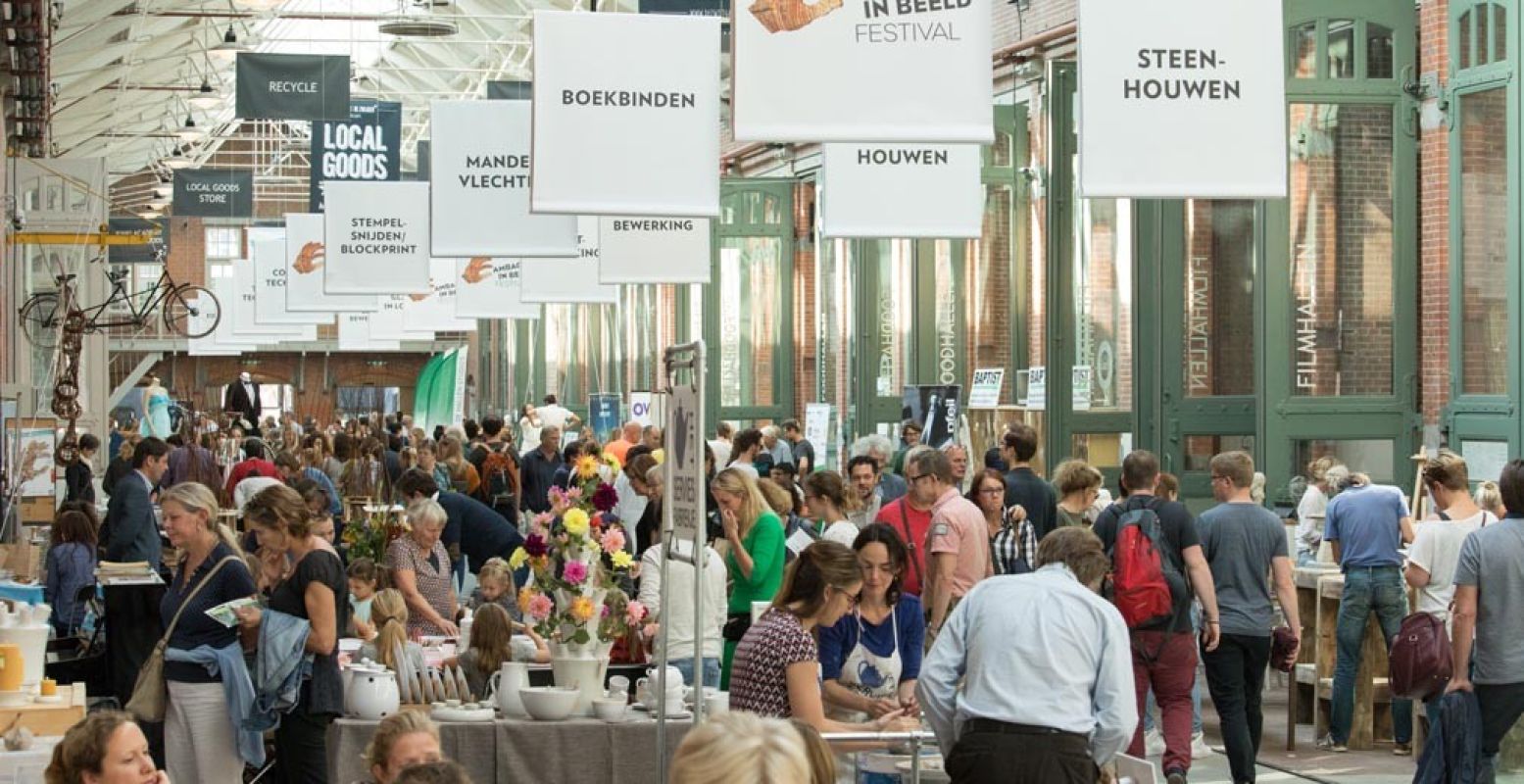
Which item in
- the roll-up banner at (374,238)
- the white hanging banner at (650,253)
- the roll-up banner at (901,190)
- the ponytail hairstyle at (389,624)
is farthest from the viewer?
the roll-up banner at (374,238)

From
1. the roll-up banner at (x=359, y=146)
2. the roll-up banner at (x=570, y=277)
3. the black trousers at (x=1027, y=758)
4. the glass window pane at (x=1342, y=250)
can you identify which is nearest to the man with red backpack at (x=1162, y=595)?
the black trousers at (x=1027, y=758)

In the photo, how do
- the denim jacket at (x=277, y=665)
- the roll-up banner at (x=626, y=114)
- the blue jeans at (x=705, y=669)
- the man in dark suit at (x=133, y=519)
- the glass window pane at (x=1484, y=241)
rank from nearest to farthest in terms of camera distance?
the denim jacket at (x=277, y=665) → the blue jeans at (x=705, y=669) → the roll-up banner at (x=626, y=114) → the man in dark suit at (x=133, y=519) → the glass window pane at (x=1484, y=241)

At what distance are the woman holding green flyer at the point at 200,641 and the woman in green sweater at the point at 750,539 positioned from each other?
215cm

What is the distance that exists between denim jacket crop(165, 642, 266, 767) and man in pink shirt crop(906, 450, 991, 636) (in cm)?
309

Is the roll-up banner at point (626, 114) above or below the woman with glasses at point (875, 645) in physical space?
above

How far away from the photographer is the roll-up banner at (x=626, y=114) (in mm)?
9641

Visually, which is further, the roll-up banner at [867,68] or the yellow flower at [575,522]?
the roll-up banner at [867,68]

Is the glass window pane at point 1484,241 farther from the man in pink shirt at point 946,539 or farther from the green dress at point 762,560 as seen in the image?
the green dress at point 762,560

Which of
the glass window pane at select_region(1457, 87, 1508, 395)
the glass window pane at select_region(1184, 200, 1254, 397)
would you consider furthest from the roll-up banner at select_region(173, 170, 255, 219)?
the glass window pane at select_region(1457, 87, 1508, 395)

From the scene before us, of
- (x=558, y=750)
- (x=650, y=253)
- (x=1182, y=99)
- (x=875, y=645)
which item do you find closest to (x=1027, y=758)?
(x=875, y=645)

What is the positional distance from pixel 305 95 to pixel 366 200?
4083 millimetres

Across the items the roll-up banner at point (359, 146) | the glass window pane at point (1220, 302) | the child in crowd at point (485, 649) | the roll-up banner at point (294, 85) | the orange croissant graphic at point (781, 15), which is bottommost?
the child in crowd at point (485, 649)

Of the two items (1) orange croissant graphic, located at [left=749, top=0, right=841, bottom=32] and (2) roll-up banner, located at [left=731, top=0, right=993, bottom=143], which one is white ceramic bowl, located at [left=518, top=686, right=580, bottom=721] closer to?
(2) roll-up banner, located at [left=731, top=0, right=993, bottom=143]

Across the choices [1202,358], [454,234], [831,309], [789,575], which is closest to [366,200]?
[454,234]
